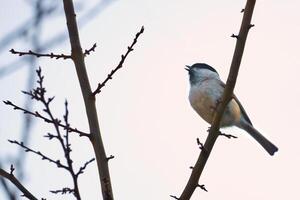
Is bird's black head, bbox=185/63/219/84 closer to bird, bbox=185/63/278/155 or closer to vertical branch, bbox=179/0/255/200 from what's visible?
bird, bbox=185/63/278/155

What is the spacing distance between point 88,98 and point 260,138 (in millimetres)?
4315

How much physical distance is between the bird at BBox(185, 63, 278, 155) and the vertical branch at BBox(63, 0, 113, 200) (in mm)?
3325

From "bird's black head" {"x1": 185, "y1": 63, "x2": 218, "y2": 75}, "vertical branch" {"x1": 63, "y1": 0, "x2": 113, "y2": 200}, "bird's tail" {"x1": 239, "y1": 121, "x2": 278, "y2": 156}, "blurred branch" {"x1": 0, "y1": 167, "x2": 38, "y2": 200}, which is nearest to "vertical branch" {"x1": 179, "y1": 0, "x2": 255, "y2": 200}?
"vertical branch" {"x1": 63, "y1": 0, "x2": 113, "y2": 200}

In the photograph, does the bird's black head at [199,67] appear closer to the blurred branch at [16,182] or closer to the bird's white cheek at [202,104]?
the bird's white cheek at [202,104]

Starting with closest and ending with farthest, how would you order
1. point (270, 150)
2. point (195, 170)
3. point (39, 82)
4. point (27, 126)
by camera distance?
point (27, 126), point (39, 82), point (195, 170), point (270, 150)

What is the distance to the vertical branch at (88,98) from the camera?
7.97ft

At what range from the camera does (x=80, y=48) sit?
2764 millimetres

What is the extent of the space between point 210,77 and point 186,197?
4300 millimetres

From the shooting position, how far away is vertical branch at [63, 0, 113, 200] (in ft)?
7.97

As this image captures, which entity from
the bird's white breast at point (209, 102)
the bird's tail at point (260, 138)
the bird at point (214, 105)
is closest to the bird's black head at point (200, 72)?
the bird at point (214, 105)

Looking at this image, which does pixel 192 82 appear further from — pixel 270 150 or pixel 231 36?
pixel 231 36

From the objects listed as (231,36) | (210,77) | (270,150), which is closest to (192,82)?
(210,77)

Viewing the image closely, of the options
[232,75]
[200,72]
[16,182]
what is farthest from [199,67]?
[16,182]

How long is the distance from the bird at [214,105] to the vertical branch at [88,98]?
3325 millimetres
